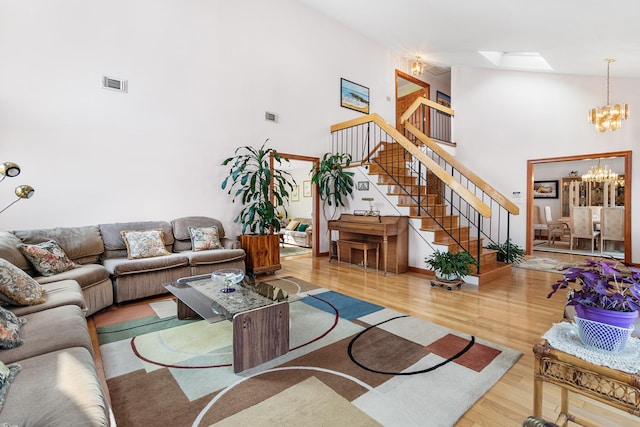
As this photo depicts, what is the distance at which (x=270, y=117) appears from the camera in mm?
5711

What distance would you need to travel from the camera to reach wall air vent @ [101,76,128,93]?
160 inches

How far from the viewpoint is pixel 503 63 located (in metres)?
6.64

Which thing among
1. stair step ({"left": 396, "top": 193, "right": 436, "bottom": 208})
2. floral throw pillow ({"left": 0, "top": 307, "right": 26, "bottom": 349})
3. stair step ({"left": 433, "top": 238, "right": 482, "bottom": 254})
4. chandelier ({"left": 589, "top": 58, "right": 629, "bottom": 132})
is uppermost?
chandelier ({"left": 589, "top": 58, "right": 629, "bottom": 132})

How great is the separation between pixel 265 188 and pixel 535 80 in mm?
5943

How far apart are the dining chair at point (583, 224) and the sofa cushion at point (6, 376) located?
900 centimetres

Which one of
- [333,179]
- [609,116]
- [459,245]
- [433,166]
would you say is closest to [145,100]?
[333,179]

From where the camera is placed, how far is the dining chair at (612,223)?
6168 millimetres

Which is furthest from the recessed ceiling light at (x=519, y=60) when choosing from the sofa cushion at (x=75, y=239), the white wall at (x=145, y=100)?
the sofa cushion at (x=75, y=239)

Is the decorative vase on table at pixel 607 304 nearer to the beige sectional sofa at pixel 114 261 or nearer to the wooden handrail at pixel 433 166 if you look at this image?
the wooden handrail at pixel 433 166

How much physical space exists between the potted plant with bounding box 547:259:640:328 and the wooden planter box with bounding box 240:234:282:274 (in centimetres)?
405

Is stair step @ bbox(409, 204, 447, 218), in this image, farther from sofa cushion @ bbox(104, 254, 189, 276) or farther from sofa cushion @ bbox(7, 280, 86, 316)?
sofa cushion @ bbox(7, 280, 86, 316)

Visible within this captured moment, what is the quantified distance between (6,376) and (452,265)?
4.18 meters

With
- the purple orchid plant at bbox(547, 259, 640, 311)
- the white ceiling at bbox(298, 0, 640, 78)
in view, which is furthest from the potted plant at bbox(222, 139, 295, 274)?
the purple orchid plant at bbox(547, 259, 640, 311)

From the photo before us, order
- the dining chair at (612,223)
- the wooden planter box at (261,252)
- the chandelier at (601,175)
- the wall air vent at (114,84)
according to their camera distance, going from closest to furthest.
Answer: the wall air vent at (114,84)
the wooden planter box at (261,252)
the dining chair at (612,223)
the chandelier at (601,175)
